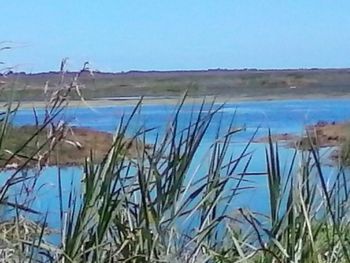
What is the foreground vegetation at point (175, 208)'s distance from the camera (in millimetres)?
3443

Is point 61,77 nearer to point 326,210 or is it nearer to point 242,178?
point 242,178

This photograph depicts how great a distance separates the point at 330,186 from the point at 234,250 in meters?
0.47

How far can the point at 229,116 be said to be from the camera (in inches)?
159

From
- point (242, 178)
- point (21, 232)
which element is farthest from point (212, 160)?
point (21, 232)

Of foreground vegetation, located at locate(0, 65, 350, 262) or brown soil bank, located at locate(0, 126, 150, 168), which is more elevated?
brown soil bank, located at locate(0, 126, 150, 168)

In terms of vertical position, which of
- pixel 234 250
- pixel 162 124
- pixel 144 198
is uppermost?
pixel 162 124

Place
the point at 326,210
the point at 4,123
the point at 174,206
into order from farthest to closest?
the point at 326,210 < the point at 174,206 < the point at 4,123

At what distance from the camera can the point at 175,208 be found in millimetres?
3559

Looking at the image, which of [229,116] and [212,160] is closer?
[212,160]

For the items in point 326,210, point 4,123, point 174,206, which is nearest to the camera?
point 4,123

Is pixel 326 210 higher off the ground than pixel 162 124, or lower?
lower

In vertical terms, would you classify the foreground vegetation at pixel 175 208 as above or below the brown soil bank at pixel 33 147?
below

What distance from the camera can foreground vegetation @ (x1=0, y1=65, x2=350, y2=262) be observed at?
11.3 ft

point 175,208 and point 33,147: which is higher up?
point 33,147
